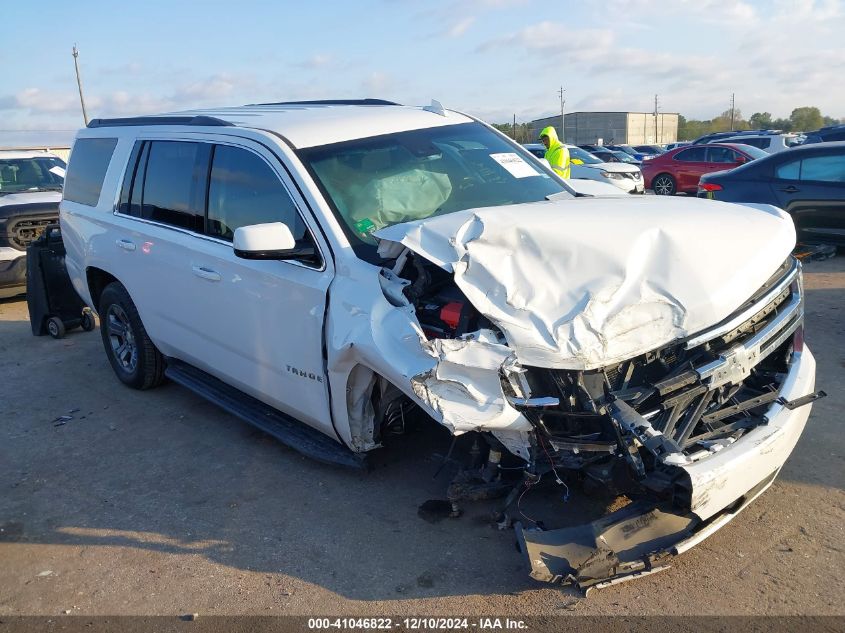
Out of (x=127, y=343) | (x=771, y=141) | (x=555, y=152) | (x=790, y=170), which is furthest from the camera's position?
(x=771, y=141)

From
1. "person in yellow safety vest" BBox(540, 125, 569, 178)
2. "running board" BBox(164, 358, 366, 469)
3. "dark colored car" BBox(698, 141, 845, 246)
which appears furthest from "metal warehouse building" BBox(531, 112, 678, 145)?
"running board" BBox(164, 358, 366, 469)

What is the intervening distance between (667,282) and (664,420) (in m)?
0.57

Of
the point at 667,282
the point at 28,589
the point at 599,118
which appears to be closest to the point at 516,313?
the point at 667,282

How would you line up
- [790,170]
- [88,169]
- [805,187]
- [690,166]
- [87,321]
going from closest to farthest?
[88,169]
[87,321]
[805,187]
[790,170]
[690,166]

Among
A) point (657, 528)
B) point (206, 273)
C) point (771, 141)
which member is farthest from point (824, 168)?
point (771, 141)

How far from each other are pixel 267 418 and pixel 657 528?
2.32 m

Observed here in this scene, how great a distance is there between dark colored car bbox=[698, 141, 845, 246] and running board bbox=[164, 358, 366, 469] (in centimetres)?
645

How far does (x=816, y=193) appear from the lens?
9.27 meters

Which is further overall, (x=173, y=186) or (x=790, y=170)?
(x=790, y=170)

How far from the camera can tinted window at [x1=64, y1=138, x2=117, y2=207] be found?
5.83 m

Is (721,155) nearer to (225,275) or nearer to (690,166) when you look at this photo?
(690,166)

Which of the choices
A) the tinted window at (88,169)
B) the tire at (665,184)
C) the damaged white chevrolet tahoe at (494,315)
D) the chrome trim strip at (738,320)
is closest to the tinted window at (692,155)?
the tire at (665,184)

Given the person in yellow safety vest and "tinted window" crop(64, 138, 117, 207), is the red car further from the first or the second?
"tinted window" crop(64, 138, 117, 207)

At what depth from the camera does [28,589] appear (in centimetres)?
344
